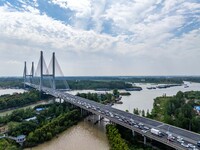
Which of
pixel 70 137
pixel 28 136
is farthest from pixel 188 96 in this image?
pixel 28 136

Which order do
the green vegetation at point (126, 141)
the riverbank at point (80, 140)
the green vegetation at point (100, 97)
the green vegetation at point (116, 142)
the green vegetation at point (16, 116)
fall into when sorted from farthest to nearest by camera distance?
1. the green vegetation at point (100, 97)
2. the green vegetation at point (16, 116)
3. the riverbank at point (80, 140)
4. the green vegetation at point (126, 141)
5. the green vegetation at point (116, 142)

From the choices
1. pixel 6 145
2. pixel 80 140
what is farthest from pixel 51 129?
pixel 6 145

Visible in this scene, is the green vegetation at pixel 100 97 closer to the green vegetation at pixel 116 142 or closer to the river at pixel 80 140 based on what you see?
the river at pixel 80 140

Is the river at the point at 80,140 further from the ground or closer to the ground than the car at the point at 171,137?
closer to the ground

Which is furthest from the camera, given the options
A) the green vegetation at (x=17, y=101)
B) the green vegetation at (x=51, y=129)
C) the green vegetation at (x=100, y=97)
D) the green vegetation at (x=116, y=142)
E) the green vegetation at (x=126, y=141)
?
the green vegetation at (x=100, y=97)

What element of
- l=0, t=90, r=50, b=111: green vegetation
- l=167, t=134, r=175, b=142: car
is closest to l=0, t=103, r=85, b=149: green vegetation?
l=0, t=90, r=50, b=111: green vegetation

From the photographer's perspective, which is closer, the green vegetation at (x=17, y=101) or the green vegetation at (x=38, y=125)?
the green vegetation at (x=38, y=125)

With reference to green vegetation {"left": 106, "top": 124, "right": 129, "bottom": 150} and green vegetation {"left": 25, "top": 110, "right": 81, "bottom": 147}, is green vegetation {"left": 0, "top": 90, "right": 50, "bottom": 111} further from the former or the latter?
green vegetation {"left": 106, "top": 124, "right": 129, "bottom": 150}

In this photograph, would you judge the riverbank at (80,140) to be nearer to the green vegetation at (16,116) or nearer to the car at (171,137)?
the car at (171,137)

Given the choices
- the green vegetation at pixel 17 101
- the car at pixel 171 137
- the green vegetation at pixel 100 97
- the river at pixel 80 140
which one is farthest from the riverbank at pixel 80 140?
the green vegetation at pixel 17 101

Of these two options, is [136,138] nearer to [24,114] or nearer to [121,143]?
[121,143]

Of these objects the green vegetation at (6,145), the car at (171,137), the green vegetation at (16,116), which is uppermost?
the car at (171,137)
